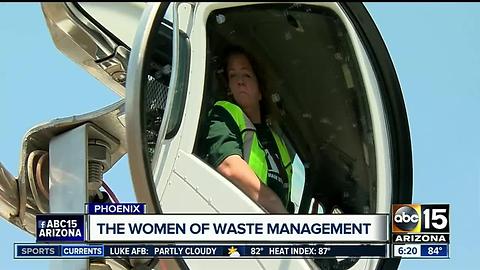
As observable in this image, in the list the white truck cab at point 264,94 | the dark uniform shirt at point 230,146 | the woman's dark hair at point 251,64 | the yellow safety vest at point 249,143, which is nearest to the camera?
the white truck cab at point 264,94

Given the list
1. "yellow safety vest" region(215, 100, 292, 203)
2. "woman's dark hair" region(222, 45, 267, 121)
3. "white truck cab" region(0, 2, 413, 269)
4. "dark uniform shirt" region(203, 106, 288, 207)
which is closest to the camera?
"white truck cab" region(0, 2, 413, 269)

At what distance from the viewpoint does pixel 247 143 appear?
2617 mm

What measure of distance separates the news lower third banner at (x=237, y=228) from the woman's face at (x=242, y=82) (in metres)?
0.42

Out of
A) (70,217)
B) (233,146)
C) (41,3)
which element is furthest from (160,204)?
(41,3)

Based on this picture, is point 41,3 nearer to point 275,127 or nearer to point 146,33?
point 146,33

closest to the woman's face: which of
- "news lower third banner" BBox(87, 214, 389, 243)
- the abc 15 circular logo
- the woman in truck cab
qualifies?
A: the woman in truck cab

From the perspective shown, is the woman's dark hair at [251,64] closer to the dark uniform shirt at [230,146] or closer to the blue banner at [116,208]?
the dark uniform shirt at [230,146]

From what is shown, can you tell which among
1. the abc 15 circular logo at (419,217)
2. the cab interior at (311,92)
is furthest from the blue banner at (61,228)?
the abc 15 circular logo at (419,217)

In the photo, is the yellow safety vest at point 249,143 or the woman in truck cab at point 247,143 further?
the yellow safety vest at point 249,143

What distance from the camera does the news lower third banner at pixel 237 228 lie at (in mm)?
2383

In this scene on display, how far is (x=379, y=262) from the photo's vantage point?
2.46m

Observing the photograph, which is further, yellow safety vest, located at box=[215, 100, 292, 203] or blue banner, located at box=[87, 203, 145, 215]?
yellow safety vest, located at box=[215, 100, 292, 203]

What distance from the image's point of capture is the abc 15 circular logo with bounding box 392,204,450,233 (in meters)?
2.50

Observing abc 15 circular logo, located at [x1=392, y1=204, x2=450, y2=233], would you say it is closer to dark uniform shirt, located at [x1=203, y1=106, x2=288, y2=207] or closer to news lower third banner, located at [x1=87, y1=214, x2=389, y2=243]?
news lower third banner, located at [x1=87, y1=214, x2=389, y2=243]
